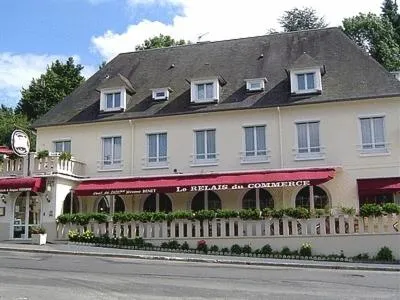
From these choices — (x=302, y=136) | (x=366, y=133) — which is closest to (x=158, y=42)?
(x=302, y=136)

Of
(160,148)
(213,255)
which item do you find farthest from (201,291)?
(160,148)

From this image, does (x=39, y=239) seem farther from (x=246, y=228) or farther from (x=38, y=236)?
(x=246, y=228)

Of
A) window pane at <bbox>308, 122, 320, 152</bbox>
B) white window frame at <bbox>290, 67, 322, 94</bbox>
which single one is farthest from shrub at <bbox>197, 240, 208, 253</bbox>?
white window frame at <bbox>290, 67, 322, 94</bbox>

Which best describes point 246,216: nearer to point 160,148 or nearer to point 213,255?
point 213,255

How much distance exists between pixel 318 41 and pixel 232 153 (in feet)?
30.8

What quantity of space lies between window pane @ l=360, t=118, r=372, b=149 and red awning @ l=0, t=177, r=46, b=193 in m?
16.1

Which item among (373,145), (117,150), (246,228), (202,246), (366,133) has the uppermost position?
(366,133)

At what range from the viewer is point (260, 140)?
29125mm

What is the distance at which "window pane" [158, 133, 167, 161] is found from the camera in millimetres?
30406

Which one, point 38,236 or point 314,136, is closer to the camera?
point 38,236

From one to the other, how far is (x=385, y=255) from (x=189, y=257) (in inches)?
315

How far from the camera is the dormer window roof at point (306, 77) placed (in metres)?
28.8

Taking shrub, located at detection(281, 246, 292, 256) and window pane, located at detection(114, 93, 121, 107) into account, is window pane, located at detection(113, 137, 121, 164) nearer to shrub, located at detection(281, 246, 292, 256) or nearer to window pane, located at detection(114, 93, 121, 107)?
window pane, located at detection(114, 93, 121, 107)

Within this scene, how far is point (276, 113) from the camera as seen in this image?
29.0 m
